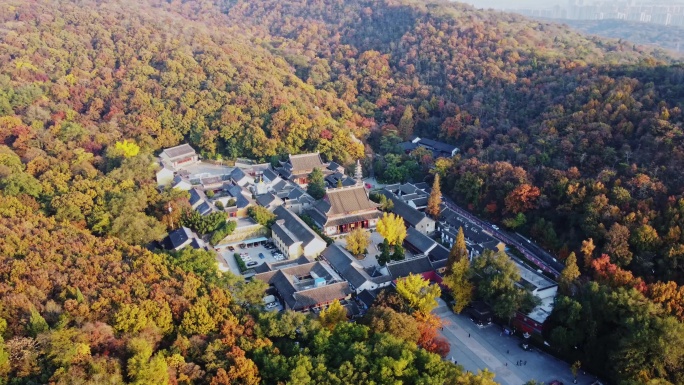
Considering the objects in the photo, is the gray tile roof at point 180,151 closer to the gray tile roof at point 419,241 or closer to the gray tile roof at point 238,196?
the gray tile roof at point 238,196

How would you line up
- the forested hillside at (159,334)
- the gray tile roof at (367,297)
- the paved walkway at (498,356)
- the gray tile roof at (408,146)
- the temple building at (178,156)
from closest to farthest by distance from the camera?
1. the forested hillside at (159,334)
2. the paved walkway at (498,356)
3. the gray tile roof at (367,297)
4. the temple building at (178,156)
5. the gray tile roof at (408,146)

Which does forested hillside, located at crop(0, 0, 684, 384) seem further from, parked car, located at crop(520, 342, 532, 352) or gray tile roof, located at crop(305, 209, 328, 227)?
gray tile roof, located at crop(305, 209, 328, 227)

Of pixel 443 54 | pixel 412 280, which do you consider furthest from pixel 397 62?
pixel 412 280

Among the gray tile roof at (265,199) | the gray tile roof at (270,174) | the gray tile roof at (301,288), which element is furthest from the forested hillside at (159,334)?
the gray tile roof at (270,174)

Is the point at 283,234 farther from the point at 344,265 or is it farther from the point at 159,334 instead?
→ the point at 159,334

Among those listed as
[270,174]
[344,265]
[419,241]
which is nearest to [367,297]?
[344,265]

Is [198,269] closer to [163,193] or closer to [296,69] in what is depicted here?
[163,193]
